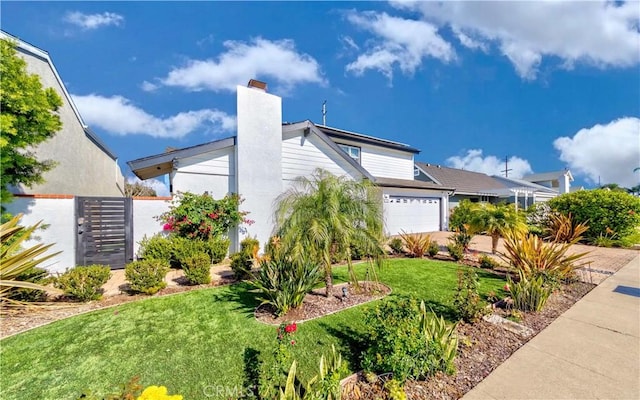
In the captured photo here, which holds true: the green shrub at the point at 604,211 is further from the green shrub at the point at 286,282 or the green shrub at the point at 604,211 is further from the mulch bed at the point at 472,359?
the green shrub at the point at 286,282

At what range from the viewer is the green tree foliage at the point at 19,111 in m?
5.05

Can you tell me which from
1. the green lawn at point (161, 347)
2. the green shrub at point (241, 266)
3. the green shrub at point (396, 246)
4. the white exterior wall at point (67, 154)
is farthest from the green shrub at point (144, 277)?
the green shrub at point (396, 246)

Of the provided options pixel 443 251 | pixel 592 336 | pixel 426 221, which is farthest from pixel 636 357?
pixel 426 221

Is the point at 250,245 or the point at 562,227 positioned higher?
the point at 562,227

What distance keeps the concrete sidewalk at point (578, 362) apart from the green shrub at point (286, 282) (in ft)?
8.90

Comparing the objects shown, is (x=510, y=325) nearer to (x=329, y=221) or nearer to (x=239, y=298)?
(x=329, y=221)

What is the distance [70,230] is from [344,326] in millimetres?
8648

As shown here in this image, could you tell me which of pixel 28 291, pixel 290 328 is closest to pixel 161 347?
pixel 290 328

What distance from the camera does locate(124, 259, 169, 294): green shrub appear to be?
5422 millimetres

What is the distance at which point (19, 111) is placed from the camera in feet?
17.2

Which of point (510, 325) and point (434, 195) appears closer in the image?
point (510, 325)

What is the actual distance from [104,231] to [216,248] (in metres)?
3.46

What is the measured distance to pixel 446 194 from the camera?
1791 cm

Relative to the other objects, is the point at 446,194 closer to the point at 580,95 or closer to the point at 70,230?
the point at 580,95
